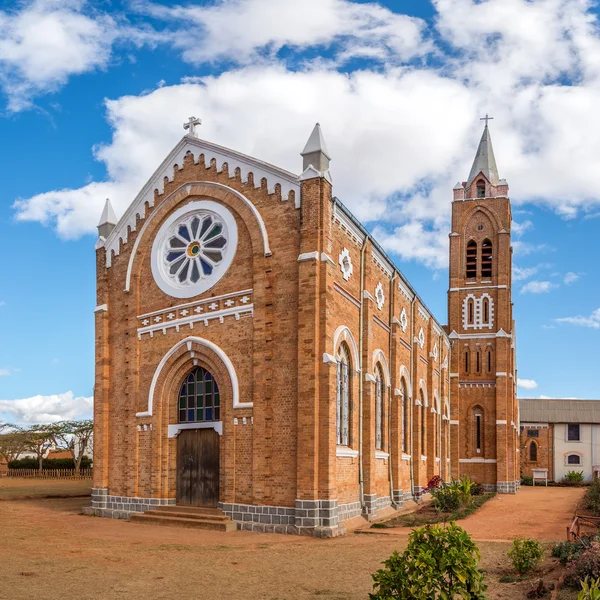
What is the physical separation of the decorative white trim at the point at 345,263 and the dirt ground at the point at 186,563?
7831mm

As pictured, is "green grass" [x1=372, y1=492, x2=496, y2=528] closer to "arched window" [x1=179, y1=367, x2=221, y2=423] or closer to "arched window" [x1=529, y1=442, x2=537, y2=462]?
"arched window" [x1=179, y1=367, x2=221, y2=423]

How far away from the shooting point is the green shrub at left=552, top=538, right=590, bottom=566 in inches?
472

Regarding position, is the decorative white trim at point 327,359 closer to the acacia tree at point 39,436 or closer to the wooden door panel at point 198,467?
the wooden door panel at point 198,467

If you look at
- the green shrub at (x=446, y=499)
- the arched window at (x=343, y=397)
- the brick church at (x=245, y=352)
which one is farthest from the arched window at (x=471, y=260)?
the arched window at (x=343, y=397)

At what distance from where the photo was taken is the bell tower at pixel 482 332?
42.6m

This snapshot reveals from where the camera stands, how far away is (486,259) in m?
45.5

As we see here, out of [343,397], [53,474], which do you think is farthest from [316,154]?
[53,474]

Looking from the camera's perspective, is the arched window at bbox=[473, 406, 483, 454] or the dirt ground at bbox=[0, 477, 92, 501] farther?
the arched window at bbox=[473, 406, 483, 454]

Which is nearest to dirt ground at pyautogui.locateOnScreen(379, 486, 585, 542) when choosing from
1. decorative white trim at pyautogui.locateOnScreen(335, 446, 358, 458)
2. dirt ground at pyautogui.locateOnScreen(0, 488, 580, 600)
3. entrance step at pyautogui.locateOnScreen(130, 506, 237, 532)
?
dirt ground at pyautogui.locateOnScreen(0, 488, 580, 600)

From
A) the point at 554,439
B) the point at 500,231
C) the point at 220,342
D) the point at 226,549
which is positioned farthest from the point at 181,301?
the point at 554,439

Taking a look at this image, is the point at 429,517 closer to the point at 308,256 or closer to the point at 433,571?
the point at 308,256

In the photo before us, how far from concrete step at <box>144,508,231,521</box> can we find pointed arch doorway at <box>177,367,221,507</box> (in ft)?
2.04

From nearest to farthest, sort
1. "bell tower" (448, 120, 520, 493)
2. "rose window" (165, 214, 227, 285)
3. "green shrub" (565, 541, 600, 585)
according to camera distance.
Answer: "green shrub" (565, 541, 600, 585) → "rose window" (165, 214, 227, 285) → "bell tower" (448, 120, 520, 493)

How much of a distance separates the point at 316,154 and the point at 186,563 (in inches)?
457
